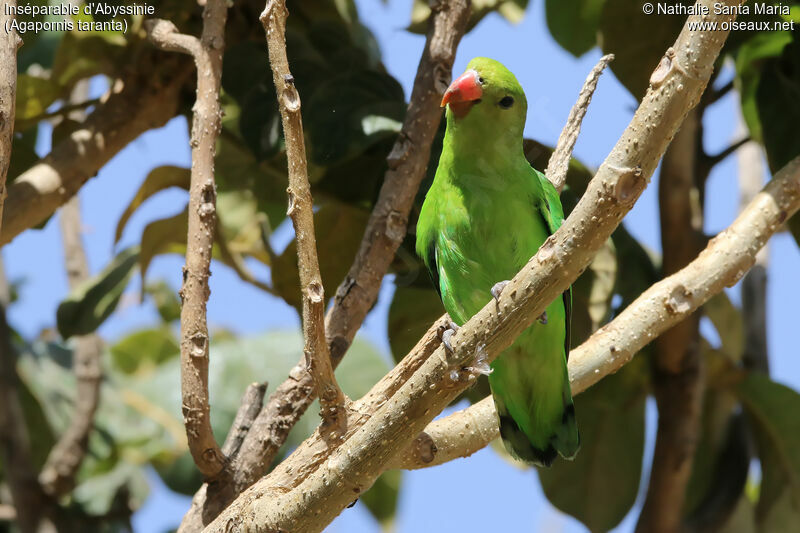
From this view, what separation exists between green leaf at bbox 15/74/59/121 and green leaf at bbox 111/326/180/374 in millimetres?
1307

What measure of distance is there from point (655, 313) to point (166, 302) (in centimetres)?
260

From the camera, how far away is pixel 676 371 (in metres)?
2.40

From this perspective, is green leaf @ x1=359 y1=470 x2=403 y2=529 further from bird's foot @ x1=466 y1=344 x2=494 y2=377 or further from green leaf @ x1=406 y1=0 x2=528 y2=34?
bird's foot @ x1=466 y1=344 x2=494 y2=377

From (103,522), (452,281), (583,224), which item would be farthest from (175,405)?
(583,224)

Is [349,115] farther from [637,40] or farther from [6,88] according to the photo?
[6,88]

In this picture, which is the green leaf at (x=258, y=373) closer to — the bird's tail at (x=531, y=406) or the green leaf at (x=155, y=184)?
the green leaf at (x=155, y=184)

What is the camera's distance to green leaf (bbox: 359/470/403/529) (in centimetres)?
288

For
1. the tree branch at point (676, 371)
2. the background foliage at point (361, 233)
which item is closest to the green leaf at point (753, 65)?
the background foliage at point (361, 233)

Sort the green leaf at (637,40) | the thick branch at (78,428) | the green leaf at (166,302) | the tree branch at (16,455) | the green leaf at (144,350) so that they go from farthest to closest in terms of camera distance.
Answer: the green leaf at (166,302) → the green leaf at (144,350) → the thick branch at (78,428) → the tree branch at (16,455) → the green leaf at (637,40)

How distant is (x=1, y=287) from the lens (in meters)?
2.96

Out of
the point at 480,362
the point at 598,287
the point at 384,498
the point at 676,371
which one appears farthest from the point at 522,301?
the point at 384,498

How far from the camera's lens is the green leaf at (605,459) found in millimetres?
2367

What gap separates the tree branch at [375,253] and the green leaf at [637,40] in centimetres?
48

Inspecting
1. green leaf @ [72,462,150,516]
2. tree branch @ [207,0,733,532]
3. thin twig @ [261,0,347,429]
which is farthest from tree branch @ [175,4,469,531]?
green leaf @ [72,462,150,516]
